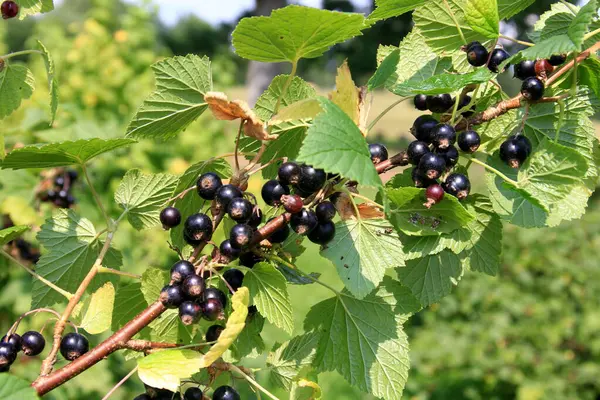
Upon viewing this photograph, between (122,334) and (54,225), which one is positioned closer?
(122,334)

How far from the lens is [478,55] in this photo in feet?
3.53

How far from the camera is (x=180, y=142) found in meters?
5.03

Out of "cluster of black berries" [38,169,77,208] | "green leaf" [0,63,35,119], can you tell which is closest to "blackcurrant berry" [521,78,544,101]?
"green leaf" [0,63,35,119]

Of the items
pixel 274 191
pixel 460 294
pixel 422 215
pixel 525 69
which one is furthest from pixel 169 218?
pixel 460 294

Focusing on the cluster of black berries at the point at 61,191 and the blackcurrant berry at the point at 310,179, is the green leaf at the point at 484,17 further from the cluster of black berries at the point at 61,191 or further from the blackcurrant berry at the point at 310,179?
the cluster of black berries at the point at 61,191

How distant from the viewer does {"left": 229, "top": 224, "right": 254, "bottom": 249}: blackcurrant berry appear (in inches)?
36.3

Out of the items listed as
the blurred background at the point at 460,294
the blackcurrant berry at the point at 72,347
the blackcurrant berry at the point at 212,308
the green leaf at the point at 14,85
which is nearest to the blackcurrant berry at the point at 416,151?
the blackcurrant berry at the point at 212,308

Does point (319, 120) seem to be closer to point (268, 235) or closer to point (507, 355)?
point (268, 235)

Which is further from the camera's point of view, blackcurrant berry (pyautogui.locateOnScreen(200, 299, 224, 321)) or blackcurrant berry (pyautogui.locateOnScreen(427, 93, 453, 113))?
blackcurrant berry (pyautogui.locateOnScreen(427, 93, 453, 113))

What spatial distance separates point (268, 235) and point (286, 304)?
11 centimetres

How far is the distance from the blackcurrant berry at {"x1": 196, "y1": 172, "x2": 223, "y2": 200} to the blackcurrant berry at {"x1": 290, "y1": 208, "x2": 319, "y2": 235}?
0.45ft

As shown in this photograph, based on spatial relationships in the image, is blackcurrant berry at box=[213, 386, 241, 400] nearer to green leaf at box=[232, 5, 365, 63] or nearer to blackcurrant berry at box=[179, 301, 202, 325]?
blackcurrant berry at box=[179, 301, 202, 325]

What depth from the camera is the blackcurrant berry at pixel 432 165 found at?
962 mm

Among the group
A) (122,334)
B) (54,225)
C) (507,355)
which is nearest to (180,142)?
(507,355)
